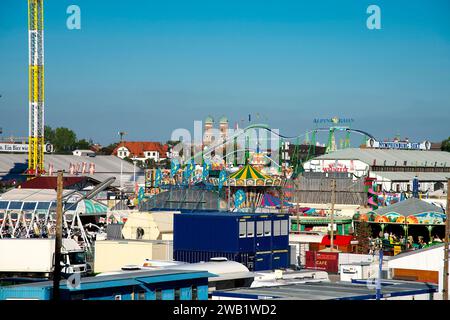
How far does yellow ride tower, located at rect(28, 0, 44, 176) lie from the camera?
297ft

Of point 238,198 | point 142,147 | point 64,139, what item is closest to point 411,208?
point 238,198

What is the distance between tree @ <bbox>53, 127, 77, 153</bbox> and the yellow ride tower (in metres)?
81.9

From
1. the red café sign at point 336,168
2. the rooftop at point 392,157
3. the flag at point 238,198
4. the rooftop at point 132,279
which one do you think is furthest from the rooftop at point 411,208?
the rooftop at point 392,157

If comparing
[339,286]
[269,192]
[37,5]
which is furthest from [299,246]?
[37,5]

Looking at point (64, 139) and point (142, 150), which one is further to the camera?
point (64, 139)

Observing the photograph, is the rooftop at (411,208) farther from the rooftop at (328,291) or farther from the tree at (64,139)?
the tree at (64,139)

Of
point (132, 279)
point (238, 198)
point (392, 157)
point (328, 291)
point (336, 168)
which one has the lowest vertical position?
point (328, 291)

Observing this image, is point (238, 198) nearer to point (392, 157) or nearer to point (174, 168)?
point (174, 168)

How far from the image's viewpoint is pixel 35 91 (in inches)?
3691

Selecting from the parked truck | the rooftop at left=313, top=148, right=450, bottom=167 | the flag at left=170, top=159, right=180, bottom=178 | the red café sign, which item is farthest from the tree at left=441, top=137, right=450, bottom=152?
the parked truck

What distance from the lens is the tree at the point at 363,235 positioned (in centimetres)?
5066

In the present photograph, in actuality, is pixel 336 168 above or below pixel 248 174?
above

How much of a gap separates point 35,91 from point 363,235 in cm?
4957
